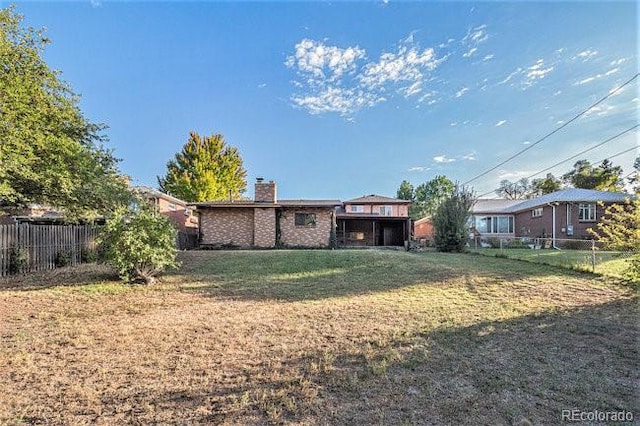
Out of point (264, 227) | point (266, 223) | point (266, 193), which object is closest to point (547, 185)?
point (266, 193)

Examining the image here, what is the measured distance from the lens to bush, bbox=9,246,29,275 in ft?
35.1

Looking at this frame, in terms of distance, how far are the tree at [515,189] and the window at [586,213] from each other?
3275cm

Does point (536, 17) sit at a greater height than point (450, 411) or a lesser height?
greater

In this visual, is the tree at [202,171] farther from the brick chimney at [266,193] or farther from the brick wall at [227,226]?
the brick chimney at [266,193]

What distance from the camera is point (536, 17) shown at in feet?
36.1

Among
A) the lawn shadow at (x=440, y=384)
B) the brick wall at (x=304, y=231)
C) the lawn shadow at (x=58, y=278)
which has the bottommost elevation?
the lawn shadow at (x=440, y=384)

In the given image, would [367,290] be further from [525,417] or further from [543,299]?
[525,417]

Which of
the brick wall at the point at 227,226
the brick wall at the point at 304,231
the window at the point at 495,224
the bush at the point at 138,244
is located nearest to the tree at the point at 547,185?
the window at the point at 495,224

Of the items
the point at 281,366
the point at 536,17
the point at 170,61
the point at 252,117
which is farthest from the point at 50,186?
the point at 536,17

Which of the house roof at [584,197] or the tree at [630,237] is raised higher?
the house roof at [584,197]

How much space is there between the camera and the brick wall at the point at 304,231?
19.8 m

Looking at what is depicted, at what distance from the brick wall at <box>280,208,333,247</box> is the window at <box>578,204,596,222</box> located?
18456 mm

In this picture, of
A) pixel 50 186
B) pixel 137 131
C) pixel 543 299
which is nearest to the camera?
pixel 543 299

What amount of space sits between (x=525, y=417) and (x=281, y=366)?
2819mm
